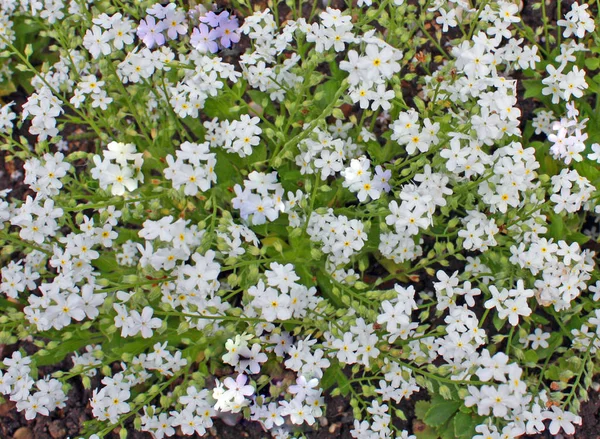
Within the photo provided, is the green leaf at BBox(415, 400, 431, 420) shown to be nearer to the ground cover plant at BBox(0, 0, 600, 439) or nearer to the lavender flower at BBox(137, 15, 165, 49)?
the ground cover plant at BBox(0, 0, 600, 439)

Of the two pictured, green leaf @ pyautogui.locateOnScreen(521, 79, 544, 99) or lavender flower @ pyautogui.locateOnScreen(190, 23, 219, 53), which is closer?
lavender flower @ pyautogui.locateOnScreen(190, 23, 219, 53)

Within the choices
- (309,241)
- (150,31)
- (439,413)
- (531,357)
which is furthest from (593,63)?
(150,31)

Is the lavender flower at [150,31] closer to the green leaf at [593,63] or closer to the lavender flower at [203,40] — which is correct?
the lavender flower at [203,40]

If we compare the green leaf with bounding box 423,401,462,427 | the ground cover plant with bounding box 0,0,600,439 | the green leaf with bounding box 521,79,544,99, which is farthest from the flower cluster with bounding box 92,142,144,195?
the green leaf with bounding box 521,79,544,99

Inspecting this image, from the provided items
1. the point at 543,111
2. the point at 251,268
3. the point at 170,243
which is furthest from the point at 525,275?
the point at 170,243

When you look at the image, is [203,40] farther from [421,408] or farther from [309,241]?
[421,408]

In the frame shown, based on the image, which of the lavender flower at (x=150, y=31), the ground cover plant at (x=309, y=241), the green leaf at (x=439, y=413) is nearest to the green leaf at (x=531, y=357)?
the ground cover plant at (x=309, y=241)
